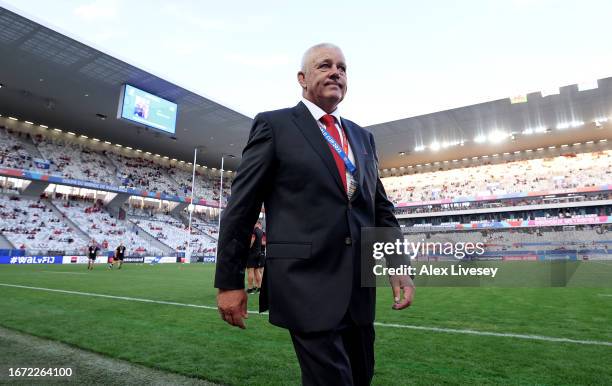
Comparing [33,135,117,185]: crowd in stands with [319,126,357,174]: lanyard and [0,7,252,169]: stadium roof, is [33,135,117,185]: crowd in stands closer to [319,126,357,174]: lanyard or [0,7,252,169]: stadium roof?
[0,7,252,169]: stadium roof

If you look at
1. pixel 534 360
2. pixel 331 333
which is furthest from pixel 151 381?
pixel 534 360

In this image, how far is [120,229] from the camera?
122ft

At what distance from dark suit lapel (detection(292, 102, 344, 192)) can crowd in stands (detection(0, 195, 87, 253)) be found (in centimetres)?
3237

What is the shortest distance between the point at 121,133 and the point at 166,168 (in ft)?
35.2

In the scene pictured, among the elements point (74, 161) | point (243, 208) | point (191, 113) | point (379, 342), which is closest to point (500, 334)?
point (379, 342)

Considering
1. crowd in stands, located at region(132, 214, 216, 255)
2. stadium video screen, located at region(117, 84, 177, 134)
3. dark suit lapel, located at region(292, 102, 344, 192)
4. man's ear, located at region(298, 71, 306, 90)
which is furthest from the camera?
crowd in stands, located at region(132, 214, 216, 255)

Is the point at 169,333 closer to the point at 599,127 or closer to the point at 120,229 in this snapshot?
the point at 120,229

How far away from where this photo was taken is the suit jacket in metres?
1.48

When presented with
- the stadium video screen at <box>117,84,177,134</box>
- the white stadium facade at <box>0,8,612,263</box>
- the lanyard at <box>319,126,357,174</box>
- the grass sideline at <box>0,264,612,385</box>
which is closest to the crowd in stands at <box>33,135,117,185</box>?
the white stadium facade at <box>0,8,612,263</box>

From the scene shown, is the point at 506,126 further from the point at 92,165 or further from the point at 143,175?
the point at 92,165

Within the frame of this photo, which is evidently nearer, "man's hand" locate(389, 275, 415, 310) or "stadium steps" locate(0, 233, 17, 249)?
"man's hand" locate(389, 275, 415, 310)

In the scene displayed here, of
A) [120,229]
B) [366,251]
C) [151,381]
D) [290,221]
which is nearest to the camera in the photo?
[290,221]

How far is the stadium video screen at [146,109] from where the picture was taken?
86.7ft

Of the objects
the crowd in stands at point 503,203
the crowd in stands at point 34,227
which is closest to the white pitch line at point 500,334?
the crowd in stands at point 34,227
